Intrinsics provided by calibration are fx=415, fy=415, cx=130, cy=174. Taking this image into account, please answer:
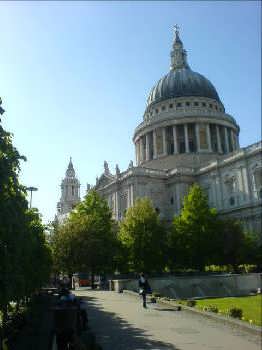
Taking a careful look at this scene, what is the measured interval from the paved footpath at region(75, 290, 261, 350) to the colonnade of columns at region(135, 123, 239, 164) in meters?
74.5

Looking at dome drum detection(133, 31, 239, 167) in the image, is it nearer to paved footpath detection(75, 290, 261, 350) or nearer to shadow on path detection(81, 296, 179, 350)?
paved footpath detection(75, 290, 261, 350)

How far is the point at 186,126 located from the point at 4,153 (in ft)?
287

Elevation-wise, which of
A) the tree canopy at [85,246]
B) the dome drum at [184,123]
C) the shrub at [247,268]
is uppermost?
the dome drum at [184,123]

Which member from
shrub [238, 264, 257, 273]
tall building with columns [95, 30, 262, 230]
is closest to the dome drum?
tall building with columns [95, 30, 262, 230]

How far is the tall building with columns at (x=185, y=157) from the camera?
7223 centimetres

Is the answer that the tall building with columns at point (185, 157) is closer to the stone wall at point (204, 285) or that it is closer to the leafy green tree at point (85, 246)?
the stone wall at point (204, 285)

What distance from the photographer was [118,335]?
1652 centimetres

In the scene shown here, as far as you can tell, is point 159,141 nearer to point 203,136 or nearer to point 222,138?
point 203,136

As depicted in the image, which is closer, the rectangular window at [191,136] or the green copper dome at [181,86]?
the rectangular window at [191,136]

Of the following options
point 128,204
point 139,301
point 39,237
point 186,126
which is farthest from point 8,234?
point 186,126

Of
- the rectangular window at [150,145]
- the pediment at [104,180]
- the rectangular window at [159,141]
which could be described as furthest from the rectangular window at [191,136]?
the pediment at [104,180]

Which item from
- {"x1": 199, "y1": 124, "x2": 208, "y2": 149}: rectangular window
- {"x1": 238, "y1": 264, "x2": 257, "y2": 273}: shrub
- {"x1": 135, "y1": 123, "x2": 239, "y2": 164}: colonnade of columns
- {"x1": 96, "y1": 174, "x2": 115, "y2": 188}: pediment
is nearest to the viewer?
{"x1": 238, "y1": 264, "x2": 257, "y2": 273}: shrub

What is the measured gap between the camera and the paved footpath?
14.4 m

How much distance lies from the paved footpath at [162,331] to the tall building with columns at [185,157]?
164ft
